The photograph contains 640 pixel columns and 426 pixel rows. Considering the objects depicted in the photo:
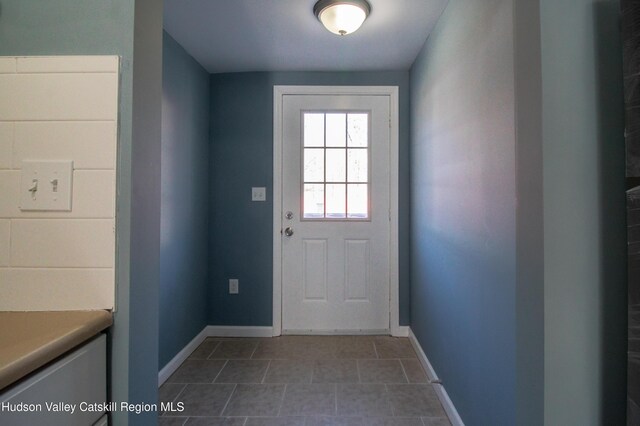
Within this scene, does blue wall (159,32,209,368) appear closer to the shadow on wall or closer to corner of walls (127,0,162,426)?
corner of walls (127,0,162,426)

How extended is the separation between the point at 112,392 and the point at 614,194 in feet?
4.46

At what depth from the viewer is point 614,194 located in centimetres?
83

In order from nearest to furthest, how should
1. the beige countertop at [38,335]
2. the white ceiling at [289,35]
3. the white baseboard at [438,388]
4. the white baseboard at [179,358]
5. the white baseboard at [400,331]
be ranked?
1. the beige countertop at [38,335]
2. the white baseboard at [438,388]
3. the white ceiling at [289,35]
4. the white baseboard at [179,358]
5. the white baseboard at [400,331]

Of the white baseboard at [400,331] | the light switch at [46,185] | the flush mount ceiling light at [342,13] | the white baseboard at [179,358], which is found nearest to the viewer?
the light switch at [46,185]

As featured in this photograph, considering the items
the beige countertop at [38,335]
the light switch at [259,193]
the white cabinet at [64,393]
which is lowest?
the white cabinet at [64,393]

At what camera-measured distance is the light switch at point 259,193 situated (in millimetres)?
2600

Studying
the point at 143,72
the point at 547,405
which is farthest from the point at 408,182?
the point at 143,72

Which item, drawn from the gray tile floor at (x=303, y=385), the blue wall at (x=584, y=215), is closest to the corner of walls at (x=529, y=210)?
the blue wall at (x=584, y=215)

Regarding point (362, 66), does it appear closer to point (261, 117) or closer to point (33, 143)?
point (261, 117)

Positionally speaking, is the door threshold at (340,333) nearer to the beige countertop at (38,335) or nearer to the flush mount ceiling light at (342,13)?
the beige countertop at (38,335)

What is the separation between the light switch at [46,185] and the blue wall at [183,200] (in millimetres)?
1192

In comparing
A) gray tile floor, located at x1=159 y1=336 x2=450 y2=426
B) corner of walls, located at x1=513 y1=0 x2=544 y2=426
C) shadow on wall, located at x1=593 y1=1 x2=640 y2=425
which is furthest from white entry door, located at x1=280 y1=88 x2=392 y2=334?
shadow on wall, located at x1=593 y1=1 x2=640 y2=425

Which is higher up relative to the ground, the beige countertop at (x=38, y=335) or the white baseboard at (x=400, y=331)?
the beige countertop at (x=38, y=335)

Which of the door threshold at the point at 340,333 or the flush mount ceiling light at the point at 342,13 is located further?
the door threshold at the point at 340,333
